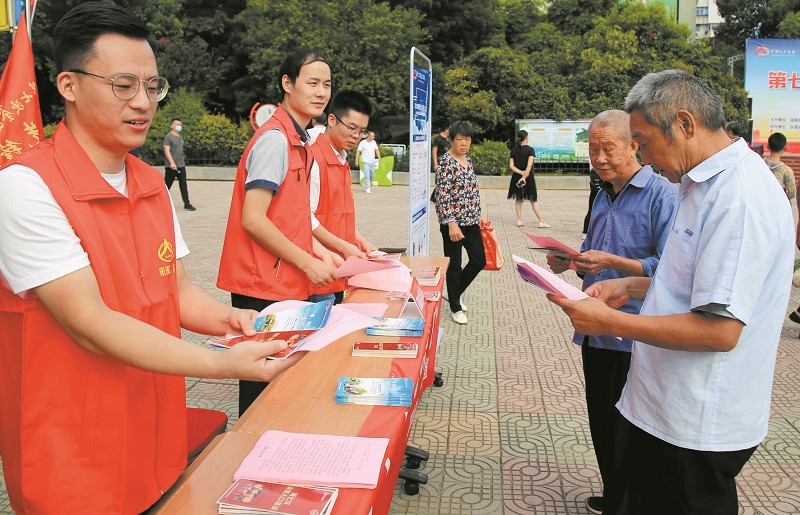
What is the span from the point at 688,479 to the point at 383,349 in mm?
1220

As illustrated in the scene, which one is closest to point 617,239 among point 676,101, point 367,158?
point 676,101

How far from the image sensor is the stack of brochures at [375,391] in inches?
88.0

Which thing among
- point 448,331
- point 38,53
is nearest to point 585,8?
point 38,53

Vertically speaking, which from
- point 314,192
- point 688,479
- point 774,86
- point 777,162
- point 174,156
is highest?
point 774,86

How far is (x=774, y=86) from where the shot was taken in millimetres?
23031

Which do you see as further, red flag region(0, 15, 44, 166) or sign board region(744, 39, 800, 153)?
sign board region(744, 39, 800, 153)

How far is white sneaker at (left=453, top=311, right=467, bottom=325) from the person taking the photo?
6375mm

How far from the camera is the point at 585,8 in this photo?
34.6 meters

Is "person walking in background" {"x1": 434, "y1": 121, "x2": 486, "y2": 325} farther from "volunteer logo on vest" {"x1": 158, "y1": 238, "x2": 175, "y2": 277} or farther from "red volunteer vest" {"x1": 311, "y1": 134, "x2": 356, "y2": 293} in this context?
"volunteer logo on vest" {"x1": 158, "y1": 238, "x2": 175, "y2": 277}

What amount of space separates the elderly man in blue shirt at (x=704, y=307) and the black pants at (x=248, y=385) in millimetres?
1614

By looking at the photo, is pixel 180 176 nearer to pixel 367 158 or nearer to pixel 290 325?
pixel 367 158

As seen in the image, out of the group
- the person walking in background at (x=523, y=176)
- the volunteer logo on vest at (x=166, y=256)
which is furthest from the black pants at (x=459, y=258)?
the person walking in background at (x=523, y=176)

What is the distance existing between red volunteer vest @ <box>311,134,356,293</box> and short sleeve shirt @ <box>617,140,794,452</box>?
7.19ft

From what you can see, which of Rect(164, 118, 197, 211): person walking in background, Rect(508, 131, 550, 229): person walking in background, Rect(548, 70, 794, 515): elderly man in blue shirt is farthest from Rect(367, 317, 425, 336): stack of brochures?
Rect(164, 118, 197, 211): person walking in background
